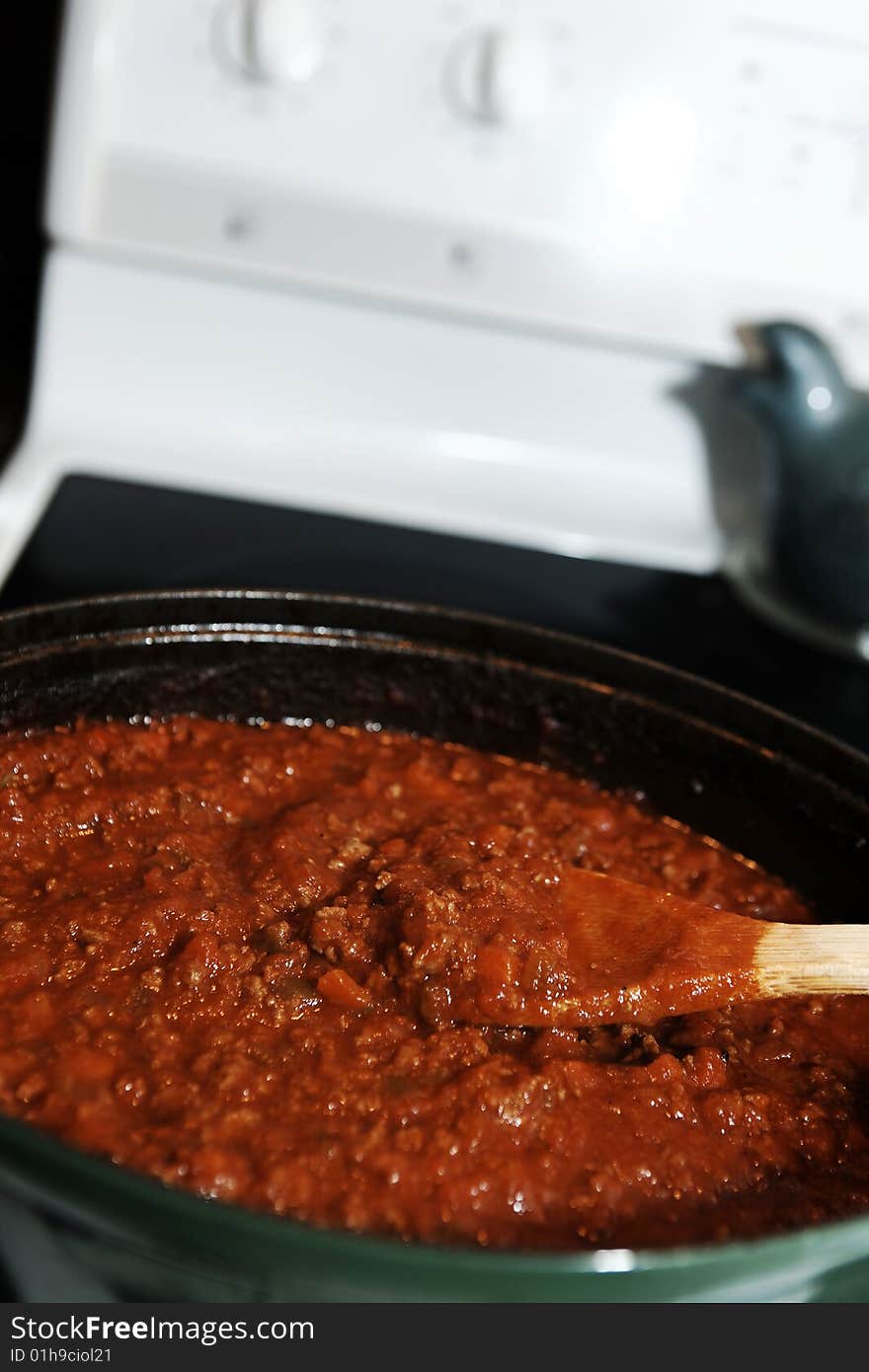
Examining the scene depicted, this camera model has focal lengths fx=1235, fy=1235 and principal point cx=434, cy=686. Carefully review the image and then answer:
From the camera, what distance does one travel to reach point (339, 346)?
1228 mm

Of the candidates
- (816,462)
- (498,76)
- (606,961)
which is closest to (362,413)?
(498,76)

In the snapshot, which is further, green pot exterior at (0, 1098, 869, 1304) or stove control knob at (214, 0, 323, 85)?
stove control knob at (214, 0, 323, 85)

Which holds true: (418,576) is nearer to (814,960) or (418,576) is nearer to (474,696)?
(474,696)

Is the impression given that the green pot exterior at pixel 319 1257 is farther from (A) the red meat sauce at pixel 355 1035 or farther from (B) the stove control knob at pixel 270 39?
(B) the stove control knob at pixel 270 39

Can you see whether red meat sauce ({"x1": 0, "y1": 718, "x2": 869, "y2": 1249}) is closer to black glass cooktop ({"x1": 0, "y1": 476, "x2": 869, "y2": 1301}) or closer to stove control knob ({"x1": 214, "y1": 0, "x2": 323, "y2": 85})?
black glass cooktop ({"x1": 0, "y1": 476, "x2": 869, "y2": 1301})

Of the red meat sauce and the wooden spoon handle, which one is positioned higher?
the wooden spoon handle

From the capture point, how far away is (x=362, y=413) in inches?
49.4

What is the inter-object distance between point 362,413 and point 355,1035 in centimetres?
73

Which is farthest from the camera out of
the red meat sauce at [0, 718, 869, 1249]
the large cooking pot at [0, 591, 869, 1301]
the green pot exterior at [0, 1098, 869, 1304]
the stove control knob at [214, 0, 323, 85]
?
the stove control knob at [214, 0, 323, 85]

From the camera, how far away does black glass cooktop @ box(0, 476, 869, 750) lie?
42.4 inches

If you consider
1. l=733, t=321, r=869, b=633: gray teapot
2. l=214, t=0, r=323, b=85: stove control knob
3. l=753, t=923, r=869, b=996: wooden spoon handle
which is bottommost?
l=753, t=923, r=869, b=996: wooden spoon handle

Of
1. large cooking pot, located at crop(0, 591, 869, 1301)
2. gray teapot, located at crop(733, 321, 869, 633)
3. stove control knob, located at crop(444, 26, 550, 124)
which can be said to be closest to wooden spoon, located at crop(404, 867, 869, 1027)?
large cooking pot, located at crop(0, 591, 869, 1301)

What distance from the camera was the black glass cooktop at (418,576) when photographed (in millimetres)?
1078

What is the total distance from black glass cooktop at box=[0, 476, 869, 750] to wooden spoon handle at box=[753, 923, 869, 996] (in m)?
0.31
